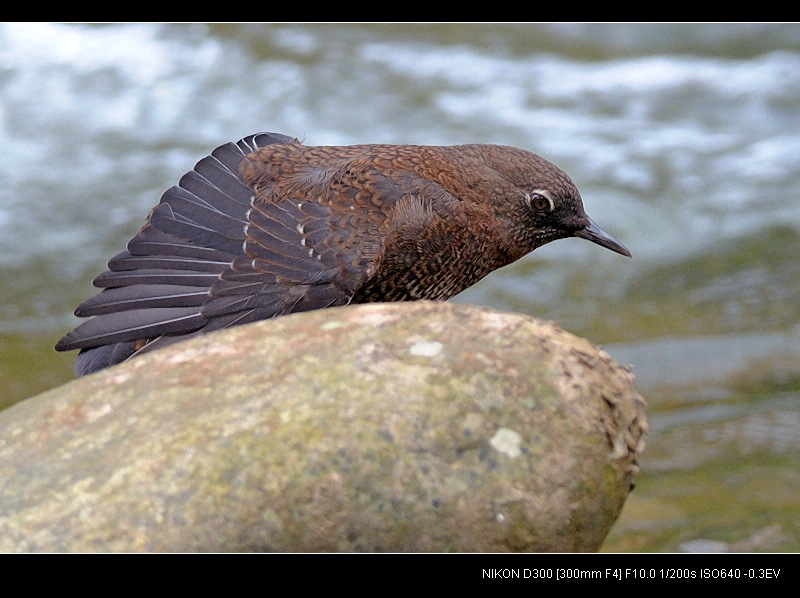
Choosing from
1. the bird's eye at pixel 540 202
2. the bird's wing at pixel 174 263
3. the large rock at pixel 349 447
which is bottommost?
the large rock at pixel 349 447

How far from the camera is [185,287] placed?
14.8 ft

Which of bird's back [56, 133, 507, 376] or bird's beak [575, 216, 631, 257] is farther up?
bird's back [56, 133, 507, 376]

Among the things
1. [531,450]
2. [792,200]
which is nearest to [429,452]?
[531,450]

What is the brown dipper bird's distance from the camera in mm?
4438

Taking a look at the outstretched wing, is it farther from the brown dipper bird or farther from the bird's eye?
the bird's eye

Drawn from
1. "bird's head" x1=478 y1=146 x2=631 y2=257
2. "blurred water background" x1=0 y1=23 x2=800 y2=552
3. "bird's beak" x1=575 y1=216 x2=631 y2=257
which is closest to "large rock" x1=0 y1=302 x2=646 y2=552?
"bird's head" x1=478 y1=146 x2=631 y2=257

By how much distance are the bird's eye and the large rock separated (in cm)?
186

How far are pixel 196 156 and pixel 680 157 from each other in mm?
5299

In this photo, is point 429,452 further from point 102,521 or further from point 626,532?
point 626,532

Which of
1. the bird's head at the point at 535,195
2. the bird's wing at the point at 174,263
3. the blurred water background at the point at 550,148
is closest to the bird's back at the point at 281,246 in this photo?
the bird's wing at the point at 174,263

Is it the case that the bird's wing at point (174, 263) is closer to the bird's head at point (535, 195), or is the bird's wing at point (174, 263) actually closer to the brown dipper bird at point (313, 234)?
the brown dipper bird at point (313, 234)

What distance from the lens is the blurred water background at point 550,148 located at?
306 inches

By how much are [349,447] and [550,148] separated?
9.14m

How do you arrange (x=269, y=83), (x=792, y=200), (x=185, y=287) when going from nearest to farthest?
(x=185, y=287), (x=792, y=200), (x=269, y=83)
